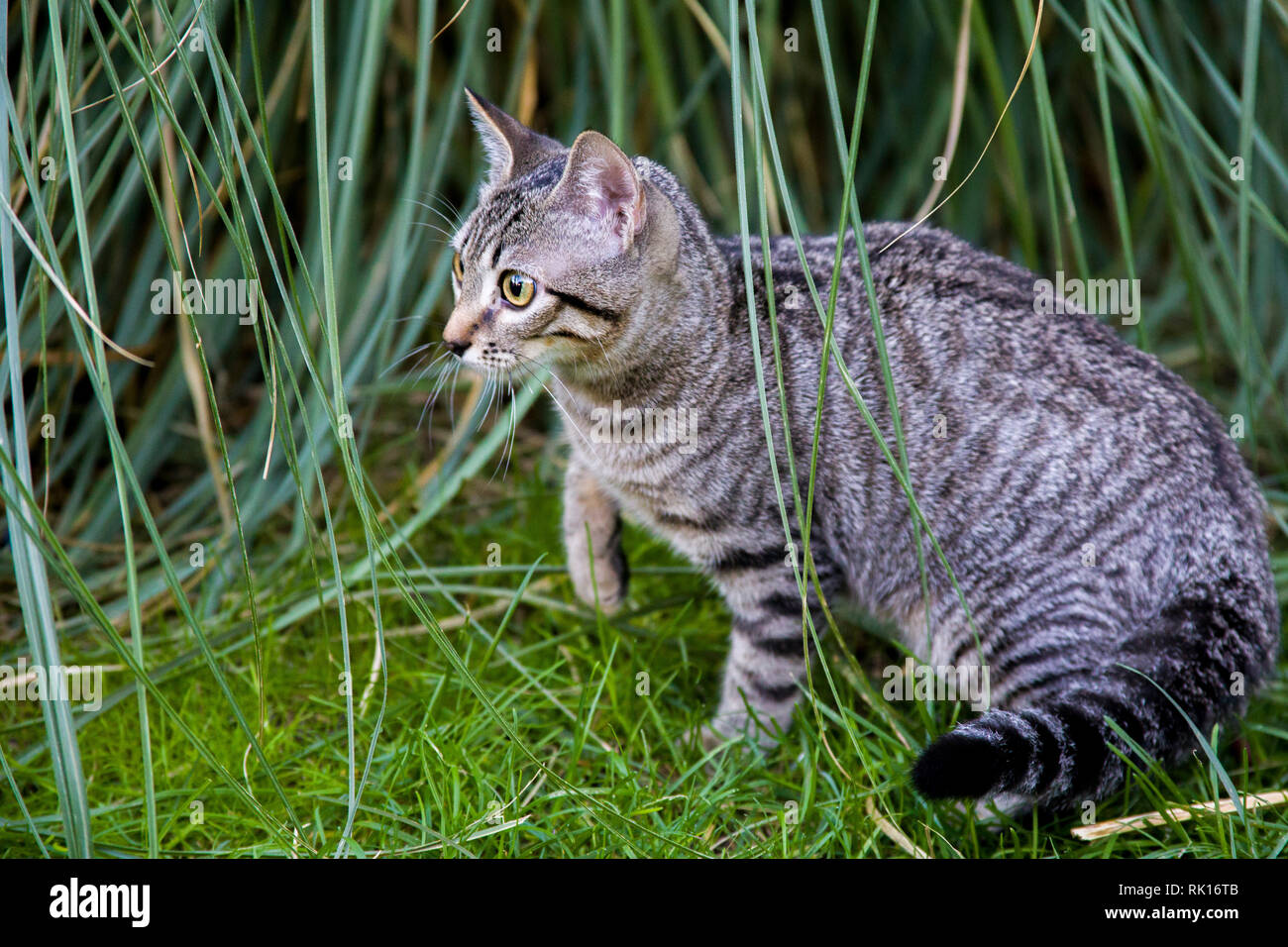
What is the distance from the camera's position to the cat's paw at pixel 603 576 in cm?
302

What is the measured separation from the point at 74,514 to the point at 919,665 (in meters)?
2.45

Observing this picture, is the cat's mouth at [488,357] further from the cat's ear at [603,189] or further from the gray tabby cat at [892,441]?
the cat's ear at [603,189]

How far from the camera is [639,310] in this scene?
101 inches

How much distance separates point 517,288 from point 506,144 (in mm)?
461

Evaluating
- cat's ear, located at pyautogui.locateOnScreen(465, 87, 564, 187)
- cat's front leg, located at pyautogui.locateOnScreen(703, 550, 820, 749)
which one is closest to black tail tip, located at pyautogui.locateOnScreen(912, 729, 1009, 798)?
cat's front leg, located at pyautogui.locateOnScreen(703, 550, 820, 749)

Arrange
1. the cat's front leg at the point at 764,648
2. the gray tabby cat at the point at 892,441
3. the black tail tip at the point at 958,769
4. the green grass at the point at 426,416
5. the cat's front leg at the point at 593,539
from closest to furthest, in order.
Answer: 1. the black tail tip at the point at 958,769
2. the green grass at the point at 426,416
3. the gray tabby cat at the point at 892,441
4. the cat's front leg at the point at 764,648
5. the cat's front leg at the point at 593,539

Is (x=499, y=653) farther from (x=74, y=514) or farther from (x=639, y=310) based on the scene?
(x=74, y=514)

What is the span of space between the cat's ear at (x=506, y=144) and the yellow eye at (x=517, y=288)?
0.40 m

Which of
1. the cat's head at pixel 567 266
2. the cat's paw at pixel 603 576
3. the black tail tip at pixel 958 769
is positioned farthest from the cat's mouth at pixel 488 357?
the black tail tip at pixel 958 769

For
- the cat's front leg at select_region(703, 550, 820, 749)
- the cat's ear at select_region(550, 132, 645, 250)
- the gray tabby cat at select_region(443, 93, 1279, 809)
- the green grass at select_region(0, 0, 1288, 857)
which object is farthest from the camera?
A: the cat's front leg at select_region(703, 550, 820, 749)

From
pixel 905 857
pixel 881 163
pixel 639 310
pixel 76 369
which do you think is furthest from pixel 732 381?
pixel 881 163

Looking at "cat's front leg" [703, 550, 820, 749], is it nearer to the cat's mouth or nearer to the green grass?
the green grass

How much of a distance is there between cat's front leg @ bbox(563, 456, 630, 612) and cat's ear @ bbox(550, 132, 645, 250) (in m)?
0.71

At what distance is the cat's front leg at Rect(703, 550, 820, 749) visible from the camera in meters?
2.70
